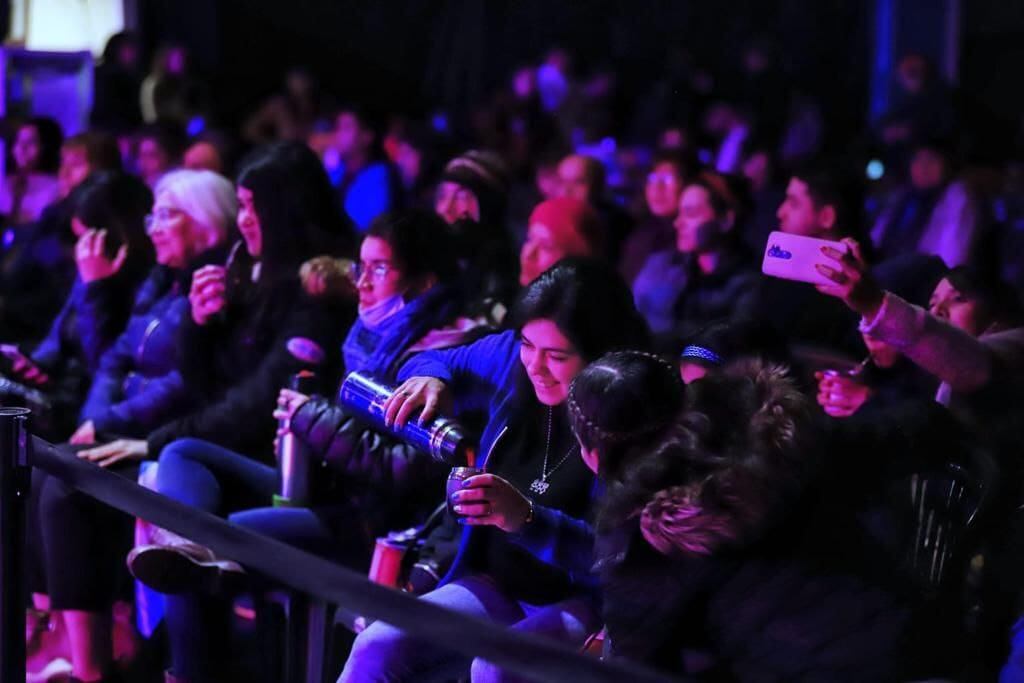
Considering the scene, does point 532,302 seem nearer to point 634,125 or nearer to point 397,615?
point 397,615

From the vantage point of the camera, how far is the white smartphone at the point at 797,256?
2.54 metres

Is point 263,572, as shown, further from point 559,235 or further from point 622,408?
point 559,235

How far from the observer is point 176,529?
6.29ft

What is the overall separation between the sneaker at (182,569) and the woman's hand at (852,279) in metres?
1.34

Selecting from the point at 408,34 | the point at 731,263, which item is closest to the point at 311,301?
the point at 731,263

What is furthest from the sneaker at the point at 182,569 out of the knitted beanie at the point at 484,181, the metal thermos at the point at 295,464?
the knitted beanie at the point at 484,181

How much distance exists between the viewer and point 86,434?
143 inches

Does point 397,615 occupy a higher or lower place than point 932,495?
higher

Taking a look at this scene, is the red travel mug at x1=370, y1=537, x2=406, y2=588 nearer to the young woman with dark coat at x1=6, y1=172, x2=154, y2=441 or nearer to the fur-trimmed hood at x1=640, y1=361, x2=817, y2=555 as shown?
the fur-trimmed hood at x1=640, y1=361, x2=817, y2=555

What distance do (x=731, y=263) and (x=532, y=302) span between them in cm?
169

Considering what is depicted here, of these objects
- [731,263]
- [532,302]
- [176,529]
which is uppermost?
[532,302]

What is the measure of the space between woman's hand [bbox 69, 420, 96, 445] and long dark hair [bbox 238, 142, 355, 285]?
2.32 feet

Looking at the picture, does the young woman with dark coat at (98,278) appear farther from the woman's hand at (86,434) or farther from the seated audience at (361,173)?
the seated audience at (361,173)

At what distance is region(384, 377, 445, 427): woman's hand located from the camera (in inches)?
94.5
